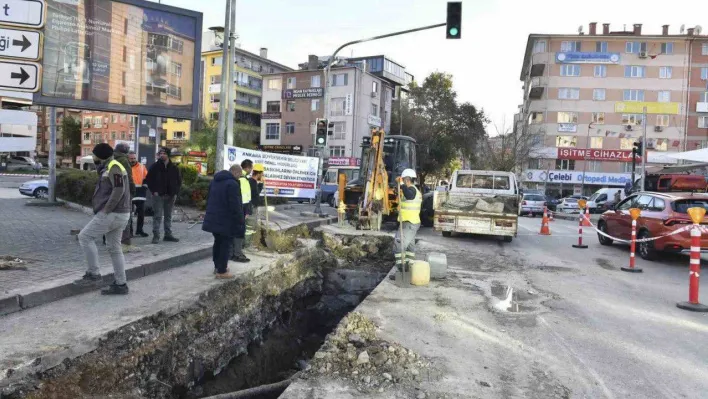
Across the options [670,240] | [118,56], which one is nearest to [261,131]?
[118,56]

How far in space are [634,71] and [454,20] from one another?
49.7 meters

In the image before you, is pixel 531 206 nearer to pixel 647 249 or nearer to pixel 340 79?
pixel 647 249

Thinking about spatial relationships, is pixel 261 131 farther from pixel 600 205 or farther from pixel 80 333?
pixel 80 333

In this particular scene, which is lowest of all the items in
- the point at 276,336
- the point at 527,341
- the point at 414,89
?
the point at 276,336

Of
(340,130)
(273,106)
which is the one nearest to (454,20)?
(340,130)

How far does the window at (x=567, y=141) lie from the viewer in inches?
2175

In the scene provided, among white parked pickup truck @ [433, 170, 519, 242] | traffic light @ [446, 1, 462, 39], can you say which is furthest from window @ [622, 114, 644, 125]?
traffic light @ [446, 1, 462, 39]

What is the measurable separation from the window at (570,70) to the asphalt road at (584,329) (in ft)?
165

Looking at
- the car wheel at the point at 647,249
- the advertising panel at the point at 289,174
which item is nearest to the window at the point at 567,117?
the advertising panel at the point at 289,174

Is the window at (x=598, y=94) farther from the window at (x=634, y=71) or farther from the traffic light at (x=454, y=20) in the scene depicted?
the traffic light at (x=454, y=20)

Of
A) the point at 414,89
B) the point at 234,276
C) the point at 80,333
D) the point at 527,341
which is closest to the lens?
the point at 80,333

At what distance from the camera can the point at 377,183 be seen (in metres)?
13.8

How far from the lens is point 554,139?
2184 inches

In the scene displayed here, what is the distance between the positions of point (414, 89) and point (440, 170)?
8.93 m
